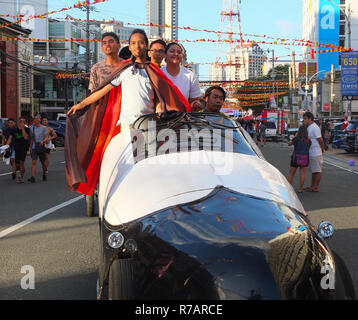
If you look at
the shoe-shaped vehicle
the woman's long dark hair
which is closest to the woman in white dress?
the shoe-shaped vehicle

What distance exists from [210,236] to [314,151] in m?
9.63

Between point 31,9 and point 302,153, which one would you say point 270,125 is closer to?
point 31,9

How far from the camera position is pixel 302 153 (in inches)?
453

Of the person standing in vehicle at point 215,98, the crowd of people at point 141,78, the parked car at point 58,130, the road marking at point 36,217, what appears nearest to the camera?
the crowd of people at point 141,78

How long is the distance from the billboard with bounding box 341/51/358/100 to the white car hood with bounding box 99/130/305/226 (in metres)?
26.4

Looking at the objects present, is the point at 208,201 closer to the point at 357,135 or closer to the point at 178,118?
the point at 178,118

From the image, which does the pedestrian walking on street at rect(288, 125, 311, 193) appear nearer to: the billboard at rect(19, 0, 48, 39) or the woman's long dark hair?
the woman's long dark hair

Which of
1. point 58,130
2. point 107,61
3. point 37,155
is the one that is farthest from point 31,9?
point 107,61

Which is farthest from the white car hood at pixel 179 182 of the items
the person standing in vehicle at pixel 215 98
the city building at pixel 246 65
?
the city building at pixel 246 65

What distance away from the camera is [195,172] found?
10.7 ft

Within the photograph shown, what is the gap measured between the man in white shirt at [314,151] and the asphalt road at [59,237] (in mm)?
322

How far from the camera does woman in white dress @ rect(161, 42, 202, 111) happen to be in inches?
244

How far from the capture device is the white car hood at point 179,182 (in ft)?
9.91

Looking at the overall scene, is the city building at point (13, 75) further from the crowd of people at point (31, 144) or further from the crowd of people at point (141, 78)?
the crowd of people at point (141, 78)
